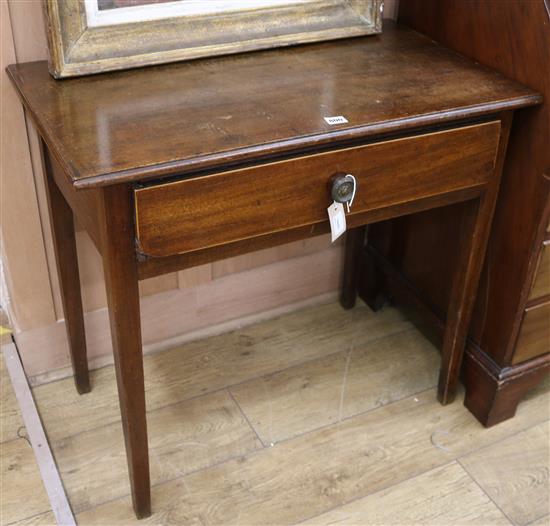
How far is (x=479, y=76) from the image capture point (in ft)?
4.65

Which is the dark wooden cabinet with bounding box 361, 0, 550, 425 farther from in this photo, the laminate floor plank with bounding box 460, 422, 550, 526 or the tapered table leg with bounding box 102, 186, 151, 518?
the tapered table leg with bounding box 102, 186, 151, 518

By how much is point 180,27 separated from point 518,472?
1165mm

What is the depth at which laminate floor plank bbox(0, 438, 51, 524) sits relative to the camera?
1516mm

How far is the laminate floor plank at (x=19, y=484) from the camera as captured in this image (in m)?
1.52

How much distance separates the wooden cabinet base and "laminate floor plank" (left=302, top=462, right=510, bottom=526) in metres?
0.19

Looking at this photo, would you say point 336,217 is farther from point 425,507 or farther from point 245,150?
point 425,507

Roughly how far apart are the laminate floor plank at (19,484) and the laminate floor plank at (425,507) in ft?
1.80

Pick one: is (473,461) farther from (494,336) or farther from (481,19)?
(481,19)

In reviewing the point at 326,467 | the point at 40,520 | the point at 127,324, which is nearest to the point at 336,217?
the point at 127,324

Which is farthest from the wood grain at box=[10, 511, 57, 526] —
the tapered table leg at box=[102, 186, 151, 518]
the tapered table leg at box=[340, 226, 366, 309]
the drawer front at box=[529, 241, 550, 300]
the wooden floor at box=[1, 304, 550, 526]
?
the drawer front at box=[529, 241, 550, 300]

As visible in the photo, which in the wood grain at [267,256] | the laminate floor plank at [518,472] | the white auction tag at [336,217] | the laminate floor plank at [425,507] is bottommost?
the laminate floor plank at [518,472]

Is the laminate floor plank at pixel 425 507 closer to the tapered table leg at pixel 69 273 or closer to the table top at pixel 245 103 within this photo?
the tapered table leg at pixel 69 273

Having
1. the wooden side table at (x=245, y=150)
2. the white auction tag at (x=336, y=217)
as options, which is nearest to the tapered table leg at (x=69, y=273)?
the wooden side table at (x=245, y=150)

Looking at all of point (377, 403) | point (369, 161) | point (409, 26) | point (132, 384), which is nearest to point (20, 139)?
point (132, 384)
